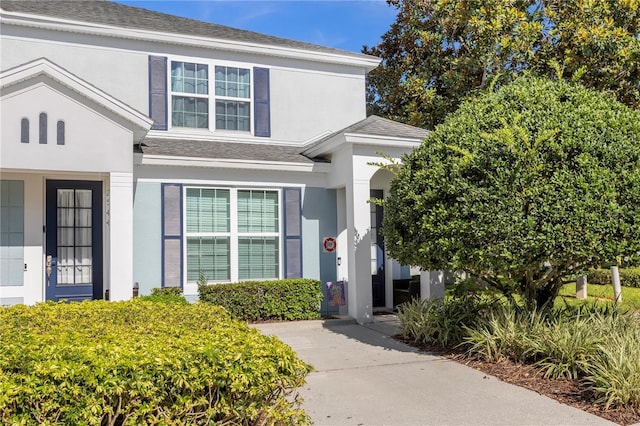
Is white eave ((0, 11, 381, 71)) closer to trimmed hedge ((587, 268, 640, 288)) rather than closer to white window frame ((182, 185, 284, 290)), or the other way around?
white window frame ((182, 185, 284, 290))

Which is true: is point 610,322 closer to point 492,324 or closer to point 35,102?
point 492,324

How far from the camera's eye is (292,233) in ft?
35.5

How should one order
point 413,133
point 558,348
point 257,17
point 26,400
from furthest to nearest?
point 257,17 → point 413,133 → point 558,348 → point 26,400

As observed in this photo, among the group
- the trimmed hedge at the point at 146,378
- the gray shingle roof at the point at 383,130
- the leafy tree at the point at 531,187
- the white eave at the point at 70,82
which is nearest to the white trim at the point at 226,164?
the white eave at the point at 70,82

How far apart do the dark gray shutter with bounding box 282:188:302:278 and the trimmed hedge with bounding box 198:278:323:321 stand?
0.45 m

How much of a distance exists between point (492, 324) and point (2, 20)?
10528 millimetres

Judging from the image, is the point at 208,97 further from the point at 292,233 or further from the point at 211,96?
the point at 292,233

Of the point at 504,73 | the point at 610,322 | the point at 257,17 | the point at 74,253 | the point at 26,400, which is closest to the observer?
the point at 26,400

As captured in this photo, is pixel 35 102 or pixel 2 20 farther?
pixel 2 20

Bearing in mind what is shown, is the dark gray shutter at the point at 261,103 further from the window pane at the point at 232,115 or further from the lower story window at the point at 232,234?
the lower story window at the point at 232,234

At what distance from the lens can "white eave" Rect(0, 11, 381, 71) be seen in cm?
1020

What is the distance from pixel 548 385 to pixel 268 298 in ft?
18.1

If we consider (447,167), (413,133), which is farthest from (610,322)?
(413,133)

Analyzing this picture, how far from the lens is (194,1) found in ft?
40.1
